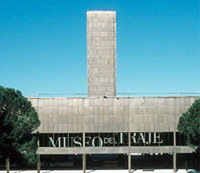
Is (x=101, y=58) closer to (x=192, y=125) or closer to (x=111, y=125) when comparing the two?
(x=111, y=125)

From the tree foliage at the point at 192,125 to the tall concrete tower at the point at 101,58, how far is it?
54.5 feet

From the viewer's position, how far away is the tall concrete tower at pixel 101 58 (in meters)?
54.3

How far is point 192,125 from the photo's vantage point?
38.9 meters

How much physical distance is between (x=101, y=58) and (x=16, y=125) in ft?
79.0

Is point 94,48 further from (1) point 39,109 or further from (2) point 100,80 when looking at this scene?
(1) point 39,109

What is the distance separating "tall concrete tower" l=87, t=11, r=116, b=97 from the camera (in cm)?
5434

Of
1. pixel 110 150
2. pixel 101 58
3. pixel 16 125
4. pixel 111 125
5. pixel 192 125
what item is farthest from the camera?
pixel 101 58

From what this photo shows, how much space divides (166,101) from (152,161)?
48.3ft

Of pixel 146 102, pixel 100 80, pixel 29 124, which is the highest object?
pixel 100 80

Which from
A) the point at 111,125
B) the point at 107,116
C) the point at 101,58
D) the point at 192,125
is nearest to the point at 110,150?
the point at 111,125

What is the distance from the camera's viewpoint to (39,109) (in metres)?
45.0

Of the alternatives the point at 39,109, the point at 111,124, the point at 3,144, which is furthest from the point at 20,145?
the point at 111,124

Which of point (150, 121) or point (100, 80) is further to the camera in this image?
point (100, 80)

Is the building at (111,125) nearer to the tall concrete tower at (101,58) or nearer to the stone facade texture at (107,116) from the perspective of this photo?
the stone facade texture at (107,116)
